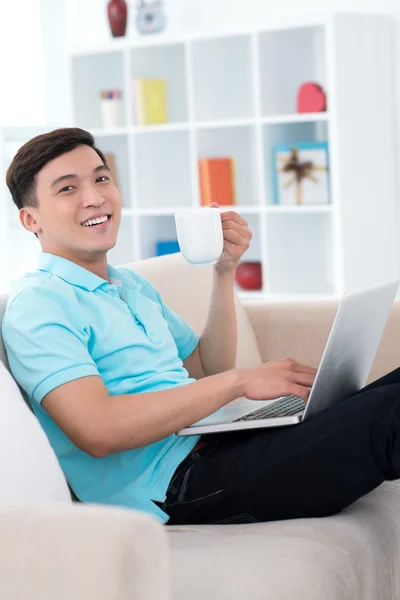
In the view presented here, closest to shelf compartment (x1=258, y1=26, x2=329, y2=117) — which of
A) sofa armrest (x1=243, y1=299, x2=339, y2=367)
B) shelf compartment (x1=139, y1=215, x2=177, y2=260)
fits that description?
shelf compartment (x1=139, y1=215, x2=177, y2=260)

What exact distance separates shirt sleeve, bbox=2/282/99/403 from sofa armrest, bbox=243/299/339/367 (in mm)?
885

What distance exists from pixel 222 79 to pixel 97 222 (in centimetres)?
260

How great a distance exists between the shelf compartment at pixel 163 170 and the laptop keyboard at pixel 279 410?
2669 millimetres

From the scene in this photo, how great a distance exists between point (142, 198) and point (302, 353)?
7.21ft

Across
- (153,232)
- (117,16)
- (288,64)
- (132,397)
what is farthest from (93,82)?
(132,397)

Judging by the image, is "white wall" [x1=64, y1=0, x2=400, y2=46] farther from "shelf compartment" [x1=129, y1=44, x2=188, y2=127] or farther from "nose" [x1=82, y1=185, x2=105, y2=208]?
"nose" [x1=82, y1=185, x2=105, y2=208]

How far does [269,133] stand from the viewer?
4.24 metres

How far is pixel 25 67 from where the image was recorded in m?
5.20

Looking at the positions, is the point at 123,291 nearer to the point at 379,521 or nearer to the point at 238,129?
the point at 379,521

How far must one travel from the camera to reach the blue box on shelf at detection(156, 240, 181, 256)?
4578mm

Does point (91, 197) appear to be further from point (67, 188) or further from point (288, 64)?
point (288, 64)

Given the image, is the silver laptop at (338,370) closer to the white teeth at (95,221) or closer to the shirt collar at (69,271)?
the shirt collar at (69,271)

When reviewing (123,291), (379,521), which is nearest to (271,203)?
(123,291)

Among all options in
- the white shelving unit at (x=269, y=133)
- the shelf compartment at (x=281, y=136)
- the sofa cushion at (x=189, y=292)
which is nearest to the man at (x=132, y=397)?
the sofa cushion at (x=189, y=292)
